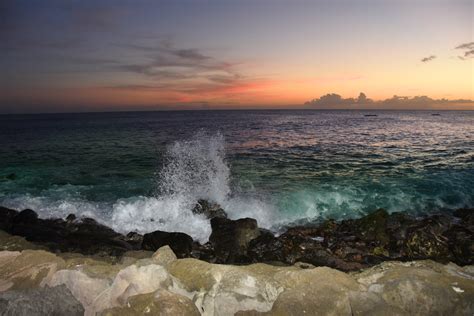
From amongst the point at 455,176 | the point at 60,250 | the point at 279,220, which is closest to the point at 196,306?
the point at 60,250

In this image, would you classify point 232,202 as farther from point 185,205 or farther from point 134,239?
point 134,239

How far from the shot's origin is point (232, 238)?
34.2ft

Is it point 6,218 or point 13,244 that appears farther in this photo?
point 6,218

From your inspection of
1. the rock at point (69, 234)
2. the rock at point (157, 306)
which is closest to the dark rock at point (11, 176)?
the rock at point (69, 234)

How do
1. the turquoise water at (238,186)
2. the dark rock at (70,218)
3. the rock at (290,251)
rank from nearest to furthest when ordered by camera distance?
the rock at (290,251), the dark rock at (70,218), the turquoise water at (238,186)

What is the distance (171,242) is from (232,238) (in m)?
2.12

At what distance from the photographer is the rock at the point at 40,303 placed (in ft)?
16.3

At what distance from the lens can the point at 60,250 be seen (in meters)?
9.62

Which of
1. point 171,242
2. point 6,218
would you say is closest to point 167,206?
point 171,242

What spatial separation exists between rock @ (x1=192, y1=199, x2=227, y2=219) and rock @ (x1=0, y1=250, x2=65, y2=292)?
7.61 meters

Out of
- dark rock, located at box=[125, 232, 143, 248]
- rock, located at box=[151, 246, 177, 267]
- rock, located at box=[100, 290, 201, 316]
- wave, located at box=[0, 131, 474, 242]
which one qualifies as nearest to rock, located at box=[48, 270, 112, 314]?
rock, located at box=[100, 290, 201, 316]

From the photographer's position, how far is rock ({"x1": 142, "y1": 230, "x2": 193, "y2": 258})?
390 inches

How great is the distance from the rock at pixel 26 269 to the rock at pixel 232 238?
486cm

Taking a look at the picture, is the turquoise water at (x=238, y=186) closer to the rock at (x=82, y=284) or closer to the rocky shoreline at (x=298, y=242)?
the rocky shoreline at (x=298, y=242)
